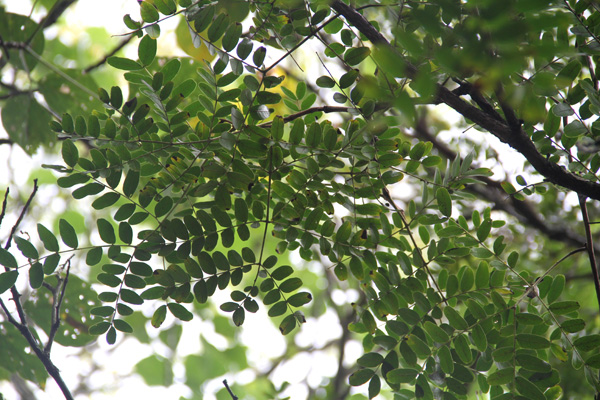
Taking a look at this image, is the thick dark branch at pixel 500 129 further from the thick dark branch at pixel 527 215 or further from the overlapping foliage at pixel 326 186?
the thick dark branch at pixel 527 215

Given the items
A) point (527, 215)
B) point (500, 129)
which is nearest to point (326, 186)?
point (500, 129)

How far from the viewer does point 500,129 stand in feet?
1.65

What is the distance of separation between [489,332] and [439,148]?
0.72 metres

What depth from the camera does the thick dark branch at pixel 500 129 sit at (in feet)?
1.57

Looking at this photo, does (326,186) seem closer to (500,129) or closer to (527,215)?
(500,129)

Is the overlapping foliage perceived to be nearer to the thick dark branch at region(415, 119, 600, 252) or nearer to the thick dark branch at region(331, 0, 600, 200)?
the thick dark branch at region(331, 0, 600, 200)

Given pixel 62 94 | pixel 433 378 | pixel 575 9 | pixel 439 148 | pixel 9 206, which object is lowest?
pixel 433 378

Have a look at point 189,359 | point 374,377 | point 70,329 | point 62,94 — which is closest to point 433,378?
point 374,377

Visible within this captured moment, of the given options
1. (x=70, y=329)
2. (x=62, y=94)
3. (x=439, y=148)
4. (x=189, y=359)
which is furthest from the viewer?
(x=189, y=359)

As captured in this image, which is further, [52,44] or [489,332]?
[52,44]

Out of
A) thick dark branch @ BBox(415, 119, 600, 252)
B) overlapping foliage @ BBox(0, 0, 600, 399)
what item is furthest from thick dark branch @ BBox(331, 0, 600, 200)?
thick dark branch @ BBox(415, 119, 600, 252)

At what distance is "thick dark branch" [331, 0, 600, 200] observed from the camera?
48 cm

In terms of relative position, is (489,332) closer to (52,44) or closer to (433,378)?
(433,378)

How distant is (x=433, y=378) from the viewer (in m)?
0.57
